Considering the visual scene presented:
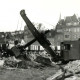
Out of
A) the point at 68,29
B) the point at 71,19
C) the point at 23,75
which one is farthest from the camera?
the point at 71,19

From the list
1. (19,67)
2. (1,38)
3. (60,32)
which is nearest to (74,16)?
(60,32)

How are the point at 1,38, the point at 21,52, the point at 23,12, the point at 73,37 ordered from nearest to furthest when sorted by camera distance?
1. the point at 23,12
2. the point at 21,52
3. the point at 1,38
4. the point at 73,37

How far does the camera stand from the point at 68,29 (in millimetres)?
68688

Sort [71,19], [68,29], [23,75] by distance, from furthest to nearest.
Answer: [71,19] → [68,29] → [23,75]

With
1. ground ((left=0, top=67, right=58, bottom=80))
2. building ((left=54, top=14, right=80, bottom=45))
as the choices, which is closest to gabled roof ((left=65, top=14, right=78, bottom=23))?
building ((left=54, top=14, right=80, bottom=45))

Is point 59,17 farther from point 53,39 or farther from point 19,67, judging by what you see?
point 19,67

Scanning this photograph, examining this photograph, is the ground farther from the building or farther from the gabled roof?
the gabled roof

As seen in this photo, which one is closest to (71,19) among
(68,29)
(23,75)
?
(68,29)

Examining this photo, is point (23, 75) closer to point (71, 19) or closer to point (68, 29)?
point (68, 29)

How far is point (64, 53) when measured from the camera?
72.8 feet

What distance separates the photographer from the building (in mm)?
66938

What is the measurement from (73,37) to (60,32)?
5020 millimetres

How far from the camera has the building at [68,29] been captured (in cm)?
6694

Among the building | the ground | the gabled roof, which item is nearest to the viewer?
the ground
